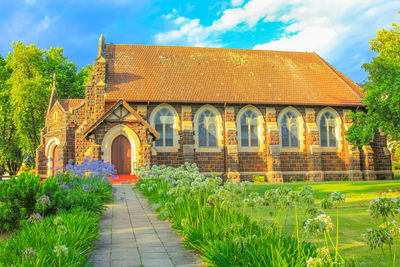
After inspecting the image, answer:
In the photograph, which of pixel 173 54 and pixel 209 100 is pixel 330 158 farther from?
pixel 173 54

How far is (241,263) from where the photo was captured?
4277 millimetres

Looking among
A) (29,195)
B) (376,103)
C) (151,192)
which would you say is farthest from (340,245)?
(376,103)

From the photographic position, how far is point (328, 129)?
26672mm

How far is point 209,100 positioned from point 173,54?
6.60 metres

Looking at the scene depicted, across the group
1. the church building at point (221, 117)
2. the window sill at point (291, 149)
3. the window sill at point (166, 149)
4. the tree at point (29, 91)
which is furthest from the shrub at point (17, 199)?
the tree at point (29, 91)

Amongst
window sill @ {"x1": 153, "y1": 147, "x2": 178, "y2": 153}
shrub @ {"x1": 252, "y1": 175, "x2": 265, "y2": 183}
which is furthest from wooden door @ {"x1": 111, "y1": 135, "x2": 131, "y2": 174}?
shrub @ {"x1": 252, "y1": 175, "x2": 265, "y2": 183}

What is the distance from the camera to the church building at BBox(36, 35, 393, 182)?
23656 millimetres

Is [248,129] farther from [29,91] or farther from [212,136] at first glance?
[29,91]

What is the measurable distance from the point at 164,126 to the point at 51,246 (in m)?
19.8

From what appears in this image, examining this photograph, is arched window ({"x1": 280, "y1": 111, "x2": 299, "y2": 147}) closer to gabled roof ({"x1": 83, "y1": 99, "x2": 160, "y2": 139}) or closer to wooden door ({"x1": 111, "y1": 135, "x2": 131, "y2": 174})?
gabled roof ({"x1": 83, "y1": 99, "x2": 160, "y2": 139})

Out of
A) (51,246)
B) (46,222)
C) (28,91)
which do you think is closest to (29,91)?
(28,91)

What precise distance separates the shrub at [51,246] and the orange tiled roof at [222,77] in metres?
18.2

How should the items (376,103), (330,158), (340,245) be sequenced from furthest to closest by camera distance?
(330,158) < (376,103) < (340,245)

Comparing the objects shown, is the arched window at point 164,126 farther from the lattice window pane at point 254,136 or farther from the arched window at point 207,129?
the lattice window pane at point 254,136
